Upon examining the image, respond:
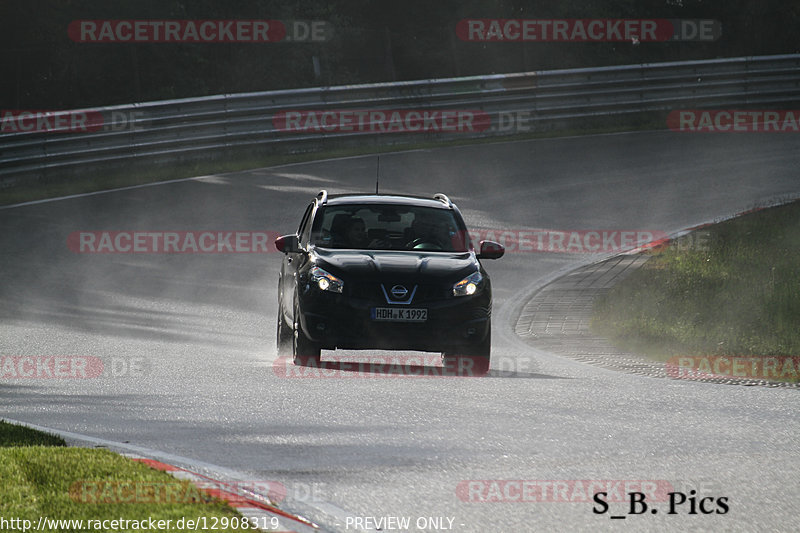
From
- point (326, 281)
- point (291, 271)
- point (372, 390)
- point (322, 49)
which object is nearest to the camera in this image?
point (372, 390)

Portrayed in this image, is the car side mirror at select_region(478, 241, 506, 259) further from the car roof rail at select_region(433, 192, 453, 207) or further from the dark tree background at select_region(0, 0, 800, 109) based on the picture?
the dark tree background at select_region(0, 0, 800, 109)

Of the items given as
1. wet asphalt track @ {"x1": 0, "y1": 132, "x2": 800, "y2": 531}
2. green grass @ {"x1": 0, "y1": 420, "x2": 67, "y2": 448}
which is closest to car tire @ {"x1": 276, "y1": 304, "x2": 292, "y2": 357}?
wet asphalt track @ {"x1": 0, "y1": 132, "x2": 800, "y2": 531}

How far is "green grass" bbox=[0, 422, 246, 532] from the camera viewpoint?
19.0 ft

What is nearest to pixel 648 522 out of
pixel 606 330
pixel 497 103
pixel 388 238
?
pixel 388 238

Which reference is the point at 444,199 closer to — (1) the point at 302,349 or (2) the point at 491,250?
(2) the point at 491,250

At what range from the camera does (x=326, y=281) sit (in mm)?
11703

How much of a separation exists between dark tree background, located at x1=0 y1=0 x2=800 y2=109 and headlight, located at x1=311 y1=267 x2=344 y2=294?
1765 centimetres

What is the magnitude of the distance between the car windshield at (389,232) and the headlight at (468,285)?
0.80 m

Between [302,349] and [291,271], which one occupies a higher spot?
[291,271]

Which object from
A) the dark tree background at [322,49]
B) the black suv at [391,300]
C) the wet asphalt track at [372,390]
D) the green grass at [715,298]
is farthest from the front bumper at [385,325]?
the dark tree background at [322,49]

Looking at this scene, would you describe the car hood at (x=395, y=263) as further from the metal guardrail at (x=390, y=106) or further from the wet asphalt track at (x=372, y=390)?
the metal guardrail at (x=390, y=106)

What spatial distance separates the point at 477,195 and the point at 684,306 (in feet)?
26.2

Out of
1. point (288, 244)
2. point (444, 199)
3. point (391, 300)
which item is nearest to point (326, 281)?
point (391, 300)

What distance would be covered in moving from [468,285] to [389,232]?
138cm
